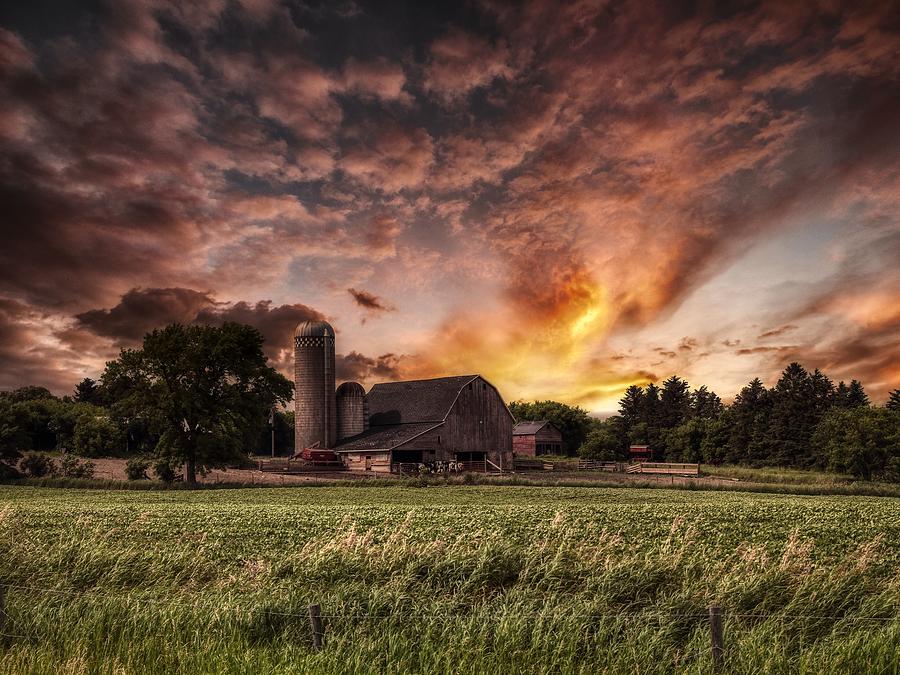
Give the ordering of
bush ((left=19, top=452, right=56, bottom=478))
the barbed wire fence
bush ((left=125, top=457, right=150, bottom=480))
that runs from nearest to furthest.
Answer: the barbed wire fence, bush ((left=125, top=457, right=150, bottom=480)), bush ((left=19, top=452, right=56, bottom=478))

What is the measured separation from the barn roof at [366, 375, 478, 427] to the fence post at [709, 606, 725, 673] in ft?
176

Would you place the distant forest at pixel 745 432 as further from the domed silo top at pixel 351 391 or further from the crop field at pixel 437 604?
the crop field at pixel 437 604

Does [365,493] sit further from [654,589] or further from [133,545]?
[654,589]

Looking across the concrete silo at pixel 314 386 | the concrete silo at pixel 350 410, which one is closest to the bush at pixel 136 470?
the concrete silo at pixel 314 386

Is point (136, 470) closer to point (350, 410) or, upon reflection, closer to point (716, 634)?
point (350, 410)

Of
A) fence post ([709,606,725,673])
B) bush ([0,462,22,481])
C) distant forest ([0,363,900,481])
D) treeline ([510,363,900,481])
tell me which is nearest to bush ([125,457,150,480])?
bush ([0,462,22,481])

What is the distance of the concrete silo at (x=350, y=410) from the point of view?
67438 mm

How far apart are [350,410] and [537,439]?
42.2 metres

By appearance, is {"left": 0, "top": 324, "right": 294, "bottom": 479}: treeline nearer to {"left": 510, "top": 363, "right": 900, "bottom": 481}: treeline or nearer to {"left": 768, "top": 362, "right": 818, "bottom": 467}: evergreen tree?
{"left": 510, "top": 363, "right": 900, "bottom": 481}: treeline

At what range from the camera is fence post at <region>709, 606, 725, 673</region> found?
7.98 m

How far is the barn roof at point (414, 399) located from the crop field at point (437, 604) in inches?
1762

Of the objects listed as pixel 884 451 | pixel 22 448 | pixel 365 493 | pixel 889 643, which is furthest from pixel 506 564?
pixel 884 451

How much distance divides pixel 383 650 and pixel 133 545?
31.9ft

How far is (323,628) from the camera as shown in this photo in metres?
9.77
